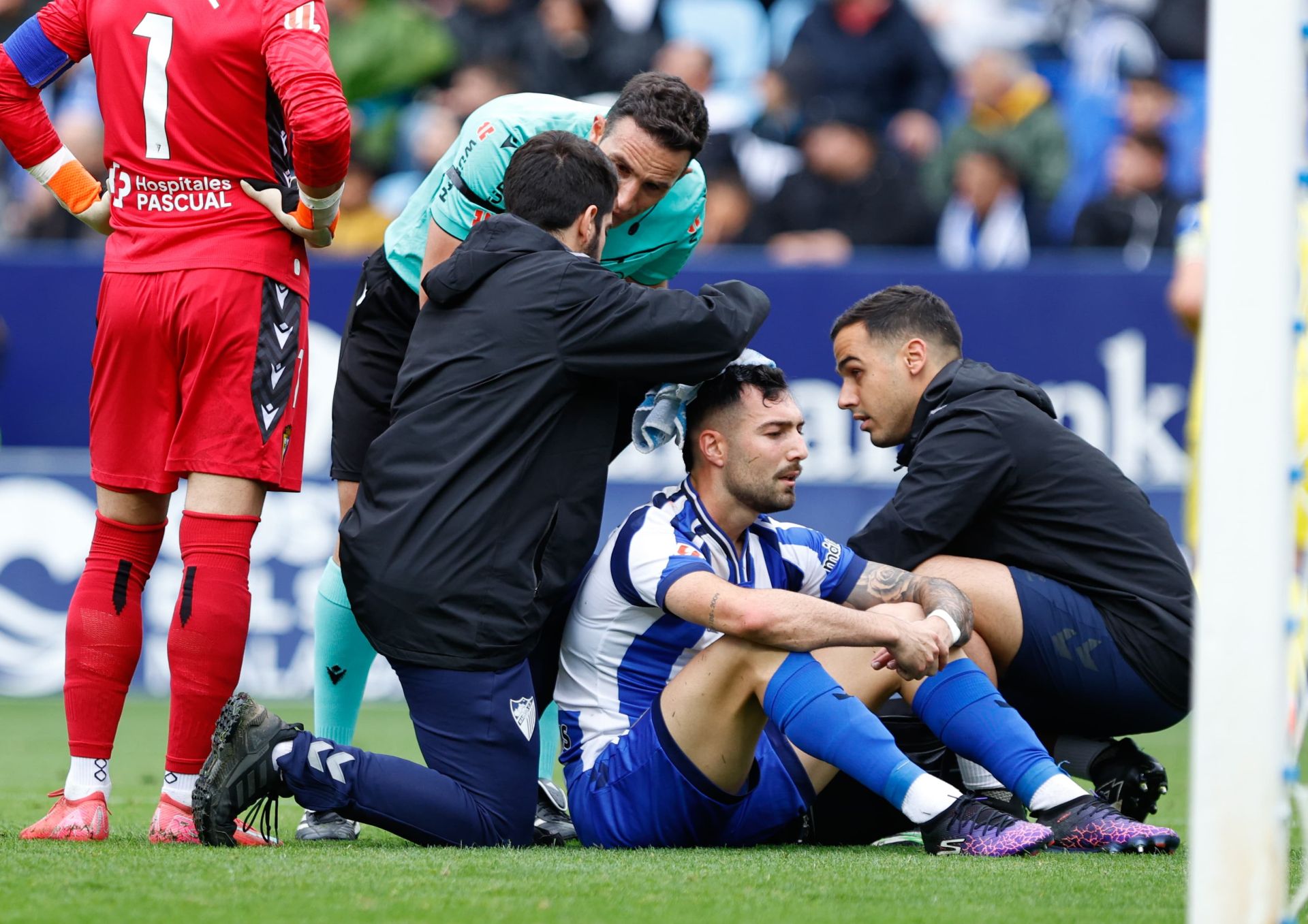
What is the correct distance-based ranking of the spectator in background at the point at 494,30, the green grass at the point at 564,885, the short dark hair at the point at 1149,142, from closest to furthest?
the green grass at the point at 564,885 < the short dark hair at the point at 1149,142 < the spectator in background at the point at 494,30

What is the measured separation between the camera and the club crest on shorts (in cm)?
372

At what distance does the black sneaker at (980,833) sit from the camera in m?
3.53

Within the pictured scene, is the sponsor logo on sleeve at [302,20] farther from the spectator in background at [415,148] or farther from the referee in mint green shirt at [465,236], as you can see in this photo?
the spectator in background at [415,148]

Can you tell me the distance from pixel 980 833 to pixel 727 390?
115 centimetres

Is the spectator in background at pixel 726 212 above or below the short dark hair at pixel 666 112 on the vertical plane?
above

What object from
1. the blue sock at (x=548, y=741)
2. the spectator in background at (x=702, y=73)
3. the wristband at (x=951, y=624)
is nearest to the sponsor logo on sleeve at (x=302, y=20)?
the blue sock at (x=548, y=741)

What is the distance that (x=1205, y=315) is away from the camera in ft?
7.73

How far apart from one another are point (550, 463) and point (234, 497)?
2.42 ft

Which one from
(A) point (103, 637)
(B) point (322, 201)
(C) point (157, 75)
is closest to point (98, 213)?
(C) point (157, 75)

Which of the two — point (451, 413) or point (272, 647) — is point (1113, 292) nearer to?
point (272, 647)

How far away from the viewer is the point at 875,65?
1102cm

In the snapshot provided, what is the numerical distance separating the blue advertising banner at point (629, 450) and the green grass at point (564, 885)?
12.9 feet

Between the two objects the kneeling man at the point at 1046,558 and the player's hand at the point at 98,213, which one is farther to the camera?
the player's hand at the point at 98,213

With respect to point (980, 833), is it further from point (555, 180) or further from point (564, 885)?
point (555, 180)
